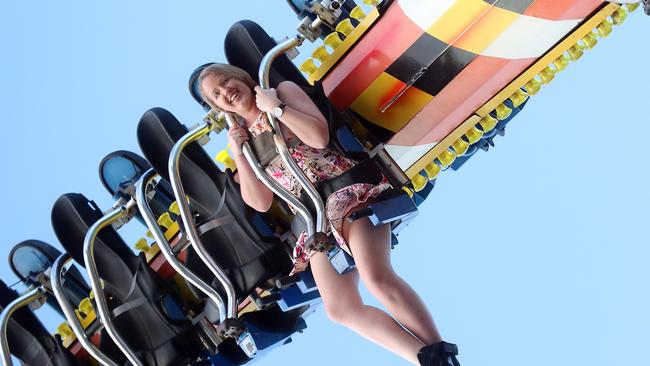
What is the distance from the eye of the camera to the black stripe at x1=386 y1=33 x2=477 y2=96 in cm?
423

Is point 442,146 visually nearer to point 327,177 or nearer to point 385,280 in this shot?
point 327,177

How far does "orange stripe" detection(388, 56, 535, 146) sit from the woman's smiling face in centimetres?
58

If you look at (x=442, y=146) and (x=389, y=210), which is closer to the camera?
(x=389, y=210)

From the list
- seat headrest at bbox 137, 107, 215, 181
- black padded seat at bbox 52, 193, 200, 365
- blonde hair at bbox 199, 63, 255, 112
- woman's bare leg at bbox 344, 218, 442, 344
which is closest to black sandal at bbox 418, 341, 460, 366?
woman's bare leg at bbox 344, 218, 442, 344

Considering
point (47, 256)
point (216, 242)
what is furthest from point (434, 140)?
point (47, 256)

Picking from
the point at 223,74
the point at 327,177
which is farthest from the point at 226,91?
the point at 327,177

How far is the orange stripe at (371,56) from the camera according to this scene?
430cm

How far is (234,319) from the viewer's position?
181 inches

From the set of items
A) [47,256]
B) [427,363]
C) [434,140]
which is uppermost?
[47,256]

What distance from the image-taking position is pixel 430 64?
428 centimetres

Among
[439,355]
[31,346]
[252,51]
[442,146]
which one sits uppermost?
[252,51]

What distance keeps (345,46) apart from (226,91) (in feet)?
1.74

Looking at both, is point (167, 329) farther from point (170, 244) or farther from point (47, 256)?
point (47, 256)

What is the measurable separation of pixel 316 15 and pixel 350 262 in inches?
38.6
